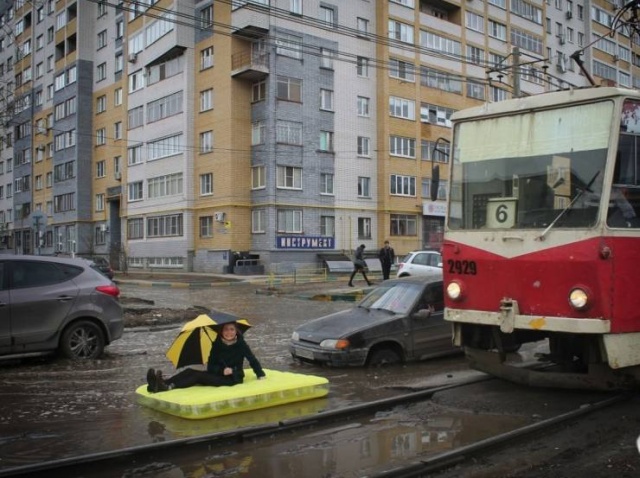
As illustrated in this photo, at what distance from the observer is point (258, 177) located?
3872 centimetres

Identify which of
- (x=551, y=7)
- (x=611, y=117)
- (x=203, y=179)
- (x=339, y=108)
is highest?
(x=551, y=7)

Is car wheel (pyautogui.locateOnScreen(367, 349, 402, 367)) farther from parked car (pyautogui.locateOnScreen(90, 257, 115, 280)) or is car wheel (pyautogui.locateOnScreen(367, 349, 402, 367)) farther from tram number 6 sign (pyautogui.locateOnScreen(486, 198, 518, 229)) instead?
parked car (pyautogui.locateOnScreen(90, 257, 115, 280))

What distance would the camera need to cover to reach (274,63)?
124 feet

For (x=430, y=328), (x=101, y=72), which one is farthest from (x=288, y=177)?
(x=430, y=328)

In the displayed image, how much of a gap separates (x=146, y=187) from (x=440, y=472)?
43501mm

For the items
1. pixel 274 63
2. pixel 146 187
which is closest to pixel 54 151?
pixel 146 187

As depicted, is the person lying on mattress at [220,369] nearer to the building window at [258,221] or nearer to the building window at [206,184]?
the building window at [258,221]

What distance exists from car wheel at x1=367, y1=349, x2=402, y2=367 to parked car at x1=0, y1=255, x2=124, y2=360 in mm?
4068

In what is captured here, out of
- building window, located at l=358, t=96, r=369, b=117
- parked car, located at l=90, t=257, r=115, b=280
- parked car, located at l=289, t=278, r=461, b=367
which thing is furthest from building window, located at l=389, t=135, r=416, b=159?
parked car, located at l=289, t=278, r=461, b=367

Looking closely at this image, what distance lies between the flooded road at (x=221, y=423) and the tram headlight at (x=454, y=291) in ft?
4.08

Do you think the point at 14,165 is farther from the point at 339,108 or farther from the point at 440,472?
the point at 440,472

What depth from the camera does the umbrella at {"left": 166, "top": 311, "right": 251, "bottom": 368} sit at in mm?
7539

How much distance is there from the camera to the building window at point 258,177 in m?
Answer: 38.4

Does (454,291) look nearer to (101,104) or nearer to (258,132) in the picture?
(258,132)
